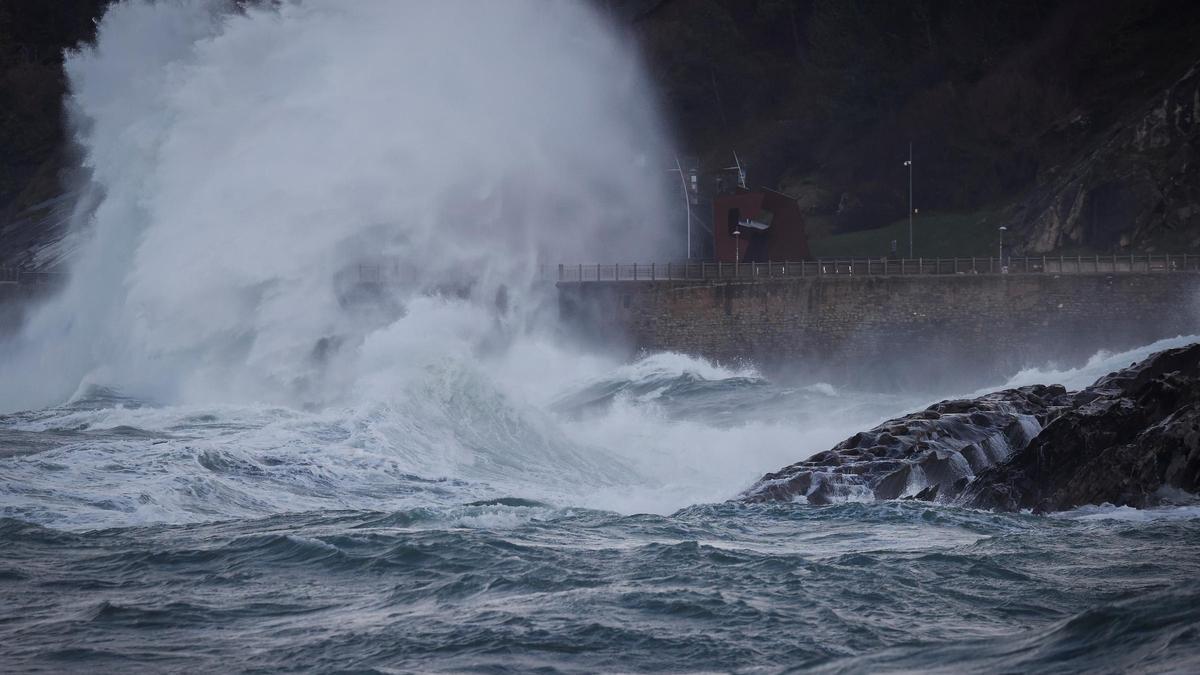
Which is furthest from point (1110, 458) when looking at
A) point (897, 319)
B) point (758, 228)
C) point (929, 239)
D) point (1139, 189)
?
point (929, 239)

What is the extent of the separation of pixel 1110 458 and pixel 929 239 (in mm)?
33548

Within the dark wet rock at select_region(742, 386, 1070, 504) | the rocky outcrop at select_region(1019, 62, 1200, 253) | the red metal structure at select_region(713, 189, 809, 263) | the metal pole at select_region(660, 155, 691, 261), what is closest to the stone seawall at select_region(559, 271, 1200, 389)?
the rocky outcrop at select_region(1019, 62, 1200, 253)

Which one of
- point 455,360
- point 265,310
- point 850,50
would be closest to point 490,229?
point 265,310

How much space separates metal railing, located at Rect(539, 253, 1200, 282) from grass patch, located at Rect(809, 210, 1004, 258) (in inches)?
276

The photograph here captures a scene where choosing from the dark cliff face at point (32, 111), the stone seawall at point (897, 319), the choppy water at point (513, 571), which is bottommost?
the choppy water at point (513, 571)

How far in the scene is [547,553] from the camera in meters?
12.0

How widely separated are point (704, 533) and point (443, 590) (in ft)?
11.0

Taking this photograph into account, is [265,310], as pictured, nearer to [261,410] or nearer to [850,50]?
[261,410]

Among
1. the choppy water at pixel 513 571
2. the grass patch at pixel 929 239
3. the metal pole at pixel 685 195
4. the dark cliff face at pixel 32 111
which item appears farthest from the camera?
the dark cliff face at pixel 32 111

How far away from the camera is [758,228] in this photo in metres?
43.1

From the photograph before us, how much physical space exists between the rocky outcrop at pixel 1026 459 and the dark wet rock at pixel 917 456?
1 centimetres

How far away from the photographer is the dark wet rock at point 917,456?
15.3 m

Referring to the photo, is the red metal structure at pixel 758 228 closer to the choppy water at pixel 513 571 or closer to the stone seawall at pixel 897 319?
the stone seawall at pixel 897 319

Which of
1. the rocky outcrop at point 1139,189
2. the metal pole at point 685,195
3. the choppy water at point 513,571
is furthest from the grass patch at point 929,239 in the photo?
the choppy water at point 513,571
